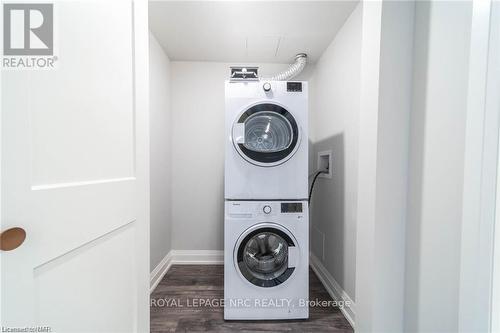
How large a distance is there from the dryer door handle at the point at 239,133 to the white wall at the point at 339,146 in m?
0.85

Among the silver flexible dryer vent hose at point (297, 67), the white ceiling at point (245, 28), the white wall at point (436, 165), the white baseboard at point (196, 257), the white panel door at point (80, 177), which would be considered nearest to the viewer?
the white panel door at point (80, 177)

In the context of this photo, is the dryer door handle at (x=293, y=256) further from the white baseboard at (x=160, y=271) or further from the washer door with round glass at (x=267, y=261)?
the white baseboard at (x=160, y=271)

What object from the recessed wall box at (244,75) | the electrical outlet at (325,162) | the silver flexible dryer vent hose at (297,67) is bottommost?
the electrical outlet at (325,162)

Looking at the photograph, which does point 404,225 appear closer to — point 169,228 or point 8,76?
point 8,76

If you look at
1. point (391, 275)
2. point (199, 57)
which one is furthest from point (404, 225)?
point (199, 57)

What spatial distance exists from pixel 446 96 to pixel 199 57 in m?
2.18

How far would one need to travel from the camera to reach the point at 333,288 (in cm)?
178

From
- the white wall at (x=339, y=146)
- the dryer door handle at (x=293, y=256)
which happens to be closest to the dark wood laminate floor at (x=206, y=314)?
the white wall at (x=339, y=146)

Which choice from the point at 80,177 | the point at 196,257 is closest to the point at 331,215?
the point at 196,257

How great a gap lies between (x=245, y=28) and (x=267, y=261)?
6.43ft

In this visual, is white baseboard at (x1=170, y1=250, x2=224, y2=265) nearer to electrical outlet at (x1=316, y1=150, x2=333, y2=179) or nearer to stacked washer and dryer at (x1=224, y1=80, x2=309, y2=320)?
stacked washer and dryer at (x1=224, y1=80, x2=309, y2=320)

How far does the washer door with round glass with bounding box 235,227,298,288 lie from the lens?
4.89 feet

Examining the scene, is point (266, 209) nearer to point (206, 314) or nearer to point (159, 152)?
point (206, 314)

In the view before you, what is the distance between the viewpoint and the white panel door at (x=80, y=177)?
1.75ft
